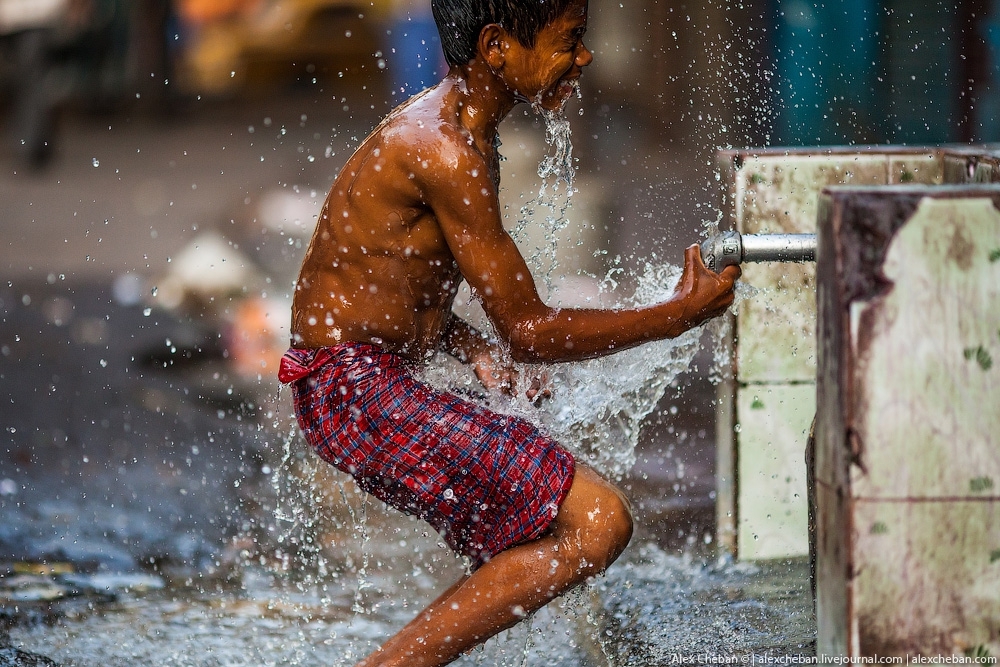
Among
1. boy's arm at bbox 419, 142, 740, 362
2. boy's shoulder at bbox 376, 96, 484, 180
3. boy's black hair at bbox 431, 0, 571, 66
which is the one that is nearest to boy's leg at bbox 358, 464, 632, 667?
boy's arm at bbox 419, 142, 740, 362

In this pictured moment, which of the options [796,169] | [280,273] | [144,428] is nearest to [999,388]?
[796,169]

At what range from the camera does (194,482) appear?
189 inches

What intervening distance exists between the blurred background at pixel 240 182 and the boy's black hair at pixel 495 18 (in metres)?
1.92

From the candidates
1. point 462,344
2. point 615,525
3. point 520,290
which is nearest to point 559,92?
point 520,290

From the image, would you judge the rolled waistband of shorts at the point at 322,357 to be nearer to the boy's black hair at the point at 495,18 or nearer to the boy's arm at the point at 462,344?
the boy's arm at the point at 462,344

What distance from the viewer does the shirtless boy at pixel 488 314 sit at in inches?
96.5

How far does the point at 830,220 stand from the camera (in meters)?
2.01

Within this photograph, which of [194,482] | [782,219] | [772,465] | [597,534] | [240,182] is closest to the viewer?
[597,534]

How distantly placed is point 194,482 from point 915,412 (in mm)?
3406

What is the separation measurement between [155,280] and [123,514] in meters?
4.07

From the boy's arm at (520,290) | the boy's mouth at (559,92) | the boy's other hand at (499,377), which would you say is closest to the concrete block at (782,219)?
the boy's other hand at (499,377)

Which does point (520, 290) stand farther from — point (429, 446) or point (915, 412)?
point (915, 412)

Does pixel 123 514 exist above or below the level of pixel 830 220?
below

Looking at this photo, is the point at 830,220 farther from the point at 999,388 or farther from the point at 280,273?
the point at 280,273
